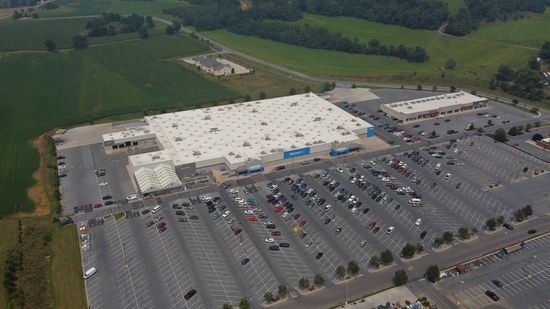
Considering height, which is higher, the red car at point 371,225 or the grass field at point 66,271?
the red car at point 371,225

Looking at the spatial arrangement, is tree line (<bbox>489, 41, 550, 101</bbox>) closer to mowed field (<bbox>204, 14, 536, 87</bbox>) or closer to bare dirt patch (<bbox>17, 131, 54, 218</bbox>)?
mowed field (<bbox>204, 14, 536, 87</bbox>)

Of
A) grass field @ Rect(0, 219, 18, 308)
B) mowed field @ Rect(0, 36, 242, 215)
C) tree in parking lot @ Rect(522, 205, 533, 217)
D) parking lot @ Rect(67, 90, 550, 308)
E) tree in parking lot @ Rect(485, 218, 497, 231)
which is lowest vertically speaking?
mowed field @ Rect(0, 36, 242, 215)

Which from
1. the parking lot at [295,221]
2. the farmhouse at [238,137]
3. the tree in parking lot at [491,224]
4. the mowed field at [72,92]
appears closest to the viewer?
the parking lot at [295,221]

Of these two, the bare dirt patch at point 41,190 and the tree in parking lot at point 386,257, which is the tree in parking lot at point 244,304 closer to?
the tree in parking lot at point 386,257

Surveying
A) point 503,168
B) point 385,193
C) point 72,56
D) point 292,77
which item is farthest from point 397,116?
point 72,56

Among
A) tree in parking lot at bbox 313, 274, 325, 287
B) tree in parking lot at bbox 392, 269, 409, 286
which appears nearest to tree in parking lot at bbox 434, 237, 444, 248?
tree in parking lot at bbox 392, 269, 409, 286

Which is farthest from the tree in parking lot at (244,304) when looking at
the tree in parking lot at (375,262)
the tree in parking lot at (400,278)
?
the tree in parking lot at (400,278)
